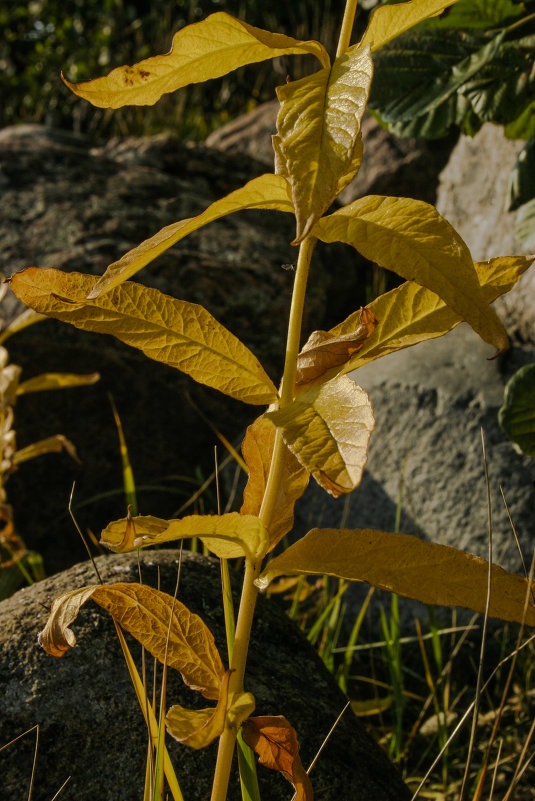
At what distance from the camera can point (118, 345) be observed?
7.41 ft

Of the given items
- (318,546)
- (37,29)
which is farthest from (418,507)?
(37,29)

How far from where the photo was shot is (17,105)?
24.2 ft

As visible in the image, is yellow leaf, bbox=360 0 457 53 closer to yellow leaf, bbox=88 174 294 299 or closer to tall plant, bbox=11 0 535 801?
tall plant, bbox=11 0 535 801

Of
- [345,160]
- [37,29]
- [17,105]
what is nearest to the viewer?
[345,160]

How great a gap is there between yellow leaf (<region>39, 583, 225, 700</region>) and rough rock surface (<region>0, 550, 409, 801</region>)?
33cm

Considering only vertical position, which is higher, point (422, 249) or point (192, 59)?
point (192, 59)

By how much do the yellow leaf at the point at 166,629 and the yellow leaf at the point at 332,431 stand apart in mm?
260

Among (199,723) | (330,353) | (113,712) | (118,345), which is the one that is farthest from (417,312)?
(118,345)

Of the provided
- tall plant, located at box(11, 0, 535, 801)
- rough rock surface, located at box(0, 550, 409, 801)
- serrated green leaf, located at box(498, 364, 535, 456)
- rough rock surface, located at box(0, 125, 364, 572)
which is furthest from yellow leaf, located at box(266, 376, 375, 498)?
rough rock surface, located at box(0, 125, 364, 572)

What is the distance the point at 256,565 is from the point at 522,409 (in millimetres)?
945

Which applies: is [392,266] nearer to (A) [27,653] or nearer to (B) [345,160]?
(B) [345,160]

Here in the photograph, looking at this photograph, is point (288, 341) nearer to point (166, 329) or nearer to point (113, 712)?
point (166, 329)

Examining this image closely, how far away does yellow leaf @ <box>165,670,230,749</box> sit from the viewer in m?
0.65

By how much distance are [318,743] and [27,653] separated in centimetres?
43
